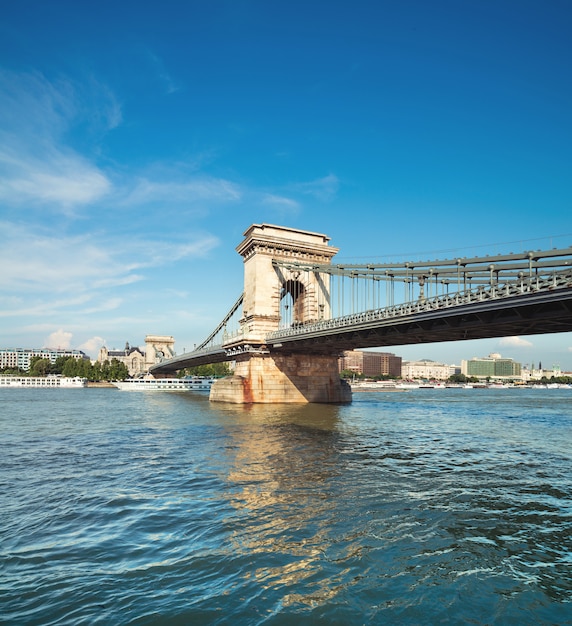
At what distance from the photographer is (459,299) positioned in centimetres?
2647

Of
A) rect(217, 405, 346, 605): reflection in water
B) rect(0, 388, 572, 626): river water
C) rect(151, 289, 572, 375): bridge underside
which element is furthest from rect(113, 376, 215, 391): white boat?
rect(0, 388, 572, 626): river water

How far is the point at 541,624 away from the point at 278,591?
11.6 ft

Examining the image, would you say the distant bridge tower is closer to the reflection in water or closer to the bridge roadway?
the bridge roadway

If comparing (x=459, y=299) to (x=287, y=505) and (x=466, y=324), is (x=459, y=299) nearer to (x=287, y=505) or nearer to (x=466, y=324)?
(x=466, y=324)

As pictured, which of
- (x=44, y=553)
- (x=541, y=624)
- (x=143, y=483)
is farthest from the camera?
(x=143, y=483)

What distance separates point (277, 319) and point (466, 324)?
2758 centimetres

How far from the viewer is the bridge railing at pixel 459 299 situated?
20672 millimetres

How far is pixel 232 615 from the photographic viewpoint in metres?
6.64

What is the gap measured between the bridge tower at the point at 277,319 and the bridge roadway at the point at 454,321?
3.59 metres

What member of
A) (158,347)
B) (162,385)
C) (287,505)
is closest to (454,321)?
(287,505)

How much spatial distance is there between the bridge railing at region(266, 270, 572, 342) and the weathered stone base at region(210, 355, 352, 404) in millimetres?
8162

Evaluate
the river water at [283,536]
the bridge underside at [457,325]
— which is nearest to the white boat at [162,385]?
the bridge underside at [457,325]

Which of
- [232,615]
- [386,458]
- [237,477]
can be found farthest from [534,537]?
[386,458]

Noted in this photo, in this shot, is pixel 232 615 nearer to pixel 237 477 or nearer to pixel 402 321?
pixel 237 477
